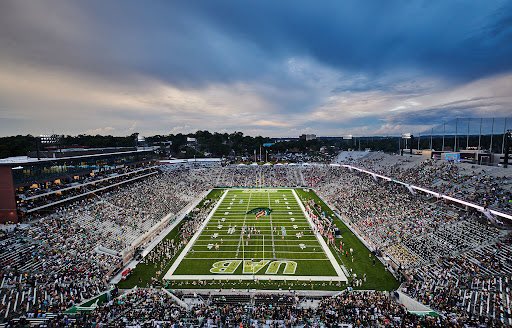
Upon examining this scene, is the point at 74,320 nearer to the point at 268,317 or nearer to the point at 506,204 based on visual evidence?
the point at 268,317

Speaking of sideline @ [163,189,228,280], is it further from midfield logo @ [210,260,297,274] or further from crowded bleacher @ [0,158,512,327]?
midfield logo @ [210,260,297,274]

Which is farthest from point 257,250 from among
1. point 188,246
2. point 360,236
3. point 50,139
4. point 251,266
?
point 50,139

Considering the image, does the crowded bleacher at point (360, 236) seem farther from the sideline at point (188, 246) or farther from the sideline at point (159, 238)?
the sideline at point (188, 246)

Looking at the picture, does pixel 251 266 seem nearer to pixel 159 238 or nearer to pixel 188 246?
pixel 188 246

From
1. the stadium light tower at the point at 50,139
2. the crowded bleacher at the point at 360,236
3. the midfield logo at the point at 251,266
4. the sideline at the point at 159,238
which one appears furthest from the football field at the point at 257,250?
the stadium light tower at the point at 50,139

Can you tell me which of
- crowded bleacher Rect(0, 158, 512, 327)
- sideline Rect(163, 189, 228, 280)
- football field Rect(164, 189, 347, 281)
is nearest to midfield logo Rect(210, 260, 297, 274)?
football field Rect(164, 189, 347, 281)

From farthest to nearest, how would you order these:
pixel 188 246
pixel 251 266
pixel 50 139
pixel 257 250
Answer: pixel 50 139, pixel 188 246, pixel 257 250, pixel 251 266

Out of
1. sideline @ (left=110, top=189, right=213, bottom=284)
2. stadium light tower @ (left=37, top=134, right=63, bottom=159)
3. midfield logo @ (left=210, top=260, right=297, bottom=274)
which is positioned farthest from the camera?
stadium light tower @ (left=37, top=134, right=63, bottom=159)
